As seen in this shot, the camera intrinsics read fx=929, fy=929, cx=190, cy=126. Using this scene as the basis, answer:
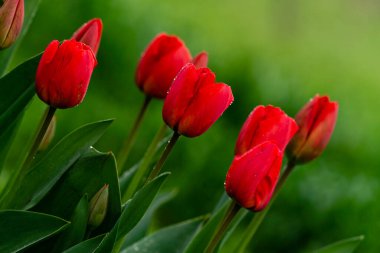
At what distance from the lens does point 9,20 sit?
130cm

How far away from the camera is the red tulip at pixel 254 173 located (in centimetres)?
121

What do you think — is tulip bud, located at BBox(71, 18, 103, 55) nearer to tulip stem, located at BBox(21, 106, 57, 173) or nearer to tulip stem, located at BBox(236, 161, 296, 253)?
tulip stem, located at BBox(21, 106, 57, 173)

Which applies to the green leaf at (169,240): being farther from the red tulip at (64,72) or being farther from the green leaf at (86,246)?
the red tulip at (64,72)

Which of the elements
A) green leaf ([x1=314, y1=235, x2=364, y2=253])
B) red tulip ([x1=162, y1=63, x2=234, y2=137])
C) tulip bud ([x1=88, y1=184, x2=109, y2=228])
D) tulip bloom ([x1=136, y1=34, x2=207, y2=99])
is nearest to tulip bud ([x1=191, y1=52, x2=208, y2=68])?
tulip bloom ([x1=136, y1=34, x2=207, y2=99])

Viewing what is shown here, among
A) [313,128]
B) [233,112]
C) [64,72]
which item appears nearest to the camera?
[64,72]

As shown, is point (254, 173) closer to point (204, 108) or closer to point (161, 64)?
point (204, 108)

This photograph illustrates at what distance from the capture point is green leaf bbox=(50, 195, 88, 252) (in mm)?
1257

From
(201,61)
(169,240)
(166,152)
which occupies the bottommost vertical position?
(169,240)

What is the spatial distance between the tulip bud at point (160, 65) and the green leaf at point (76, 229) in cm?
25

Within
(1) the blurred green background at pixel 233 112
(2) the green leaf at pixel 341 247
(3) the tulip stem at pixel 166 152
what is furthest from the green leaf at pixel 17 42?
(1) the blurred green background at pixel 233 112

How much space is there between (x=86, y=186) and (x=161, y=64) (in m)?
0.22

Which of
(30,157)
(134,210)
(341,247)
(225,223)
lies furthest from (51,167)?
(341,247)

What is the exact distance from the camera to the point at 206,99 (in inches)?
48.5

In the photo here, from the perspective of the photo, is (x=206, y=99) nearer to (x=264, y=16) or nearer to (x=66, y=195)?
(x=66, y=195)
